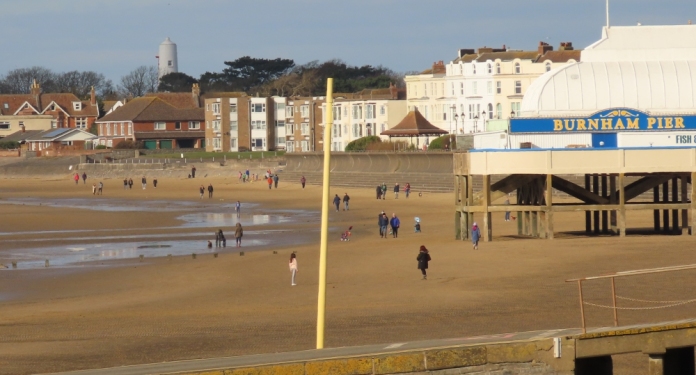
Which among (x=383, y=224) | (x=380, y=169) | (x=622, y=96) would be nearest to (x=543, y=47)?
(x=380, y=169)

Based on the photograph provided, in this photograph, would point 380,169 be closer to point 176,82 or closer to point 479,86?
point 479,86

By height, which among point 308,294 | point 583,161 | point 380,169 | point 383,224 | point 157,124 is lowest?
point 308,294

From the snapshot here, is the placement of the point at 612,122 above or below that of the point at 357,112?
below

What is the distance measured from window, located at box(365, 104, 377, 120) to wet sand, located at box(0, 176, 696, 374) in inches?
2023

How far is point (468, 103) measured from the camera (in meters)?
88.9

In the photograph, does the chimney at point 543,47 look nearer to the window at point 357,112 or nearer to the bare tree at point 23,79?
the window at point 357,112

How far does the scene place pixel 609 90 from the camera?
135ft

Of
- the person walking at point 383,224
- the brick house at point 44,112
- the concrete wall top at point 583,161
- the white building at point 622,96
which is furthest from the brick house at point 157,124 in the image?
the concrete wall top at point 583,161

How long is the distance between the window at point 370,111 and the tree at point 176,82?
263 feet

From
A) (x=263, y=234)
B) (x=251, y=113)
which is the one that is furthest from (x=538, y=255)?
(x=251, y=113)

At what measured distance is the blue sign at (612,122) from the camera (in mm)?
39250

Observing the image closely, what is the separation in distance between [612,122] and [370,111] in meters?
58.8

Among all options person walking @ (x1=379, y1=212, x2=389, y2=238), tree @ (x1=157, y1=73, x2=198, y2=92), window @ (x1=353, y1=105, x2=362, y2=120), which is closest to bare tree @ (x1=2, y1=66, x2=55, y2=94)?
tree @ (x1=157, y1=73, x2=198, y2=92)

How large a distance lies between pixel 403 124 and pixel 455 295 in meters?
56.0
